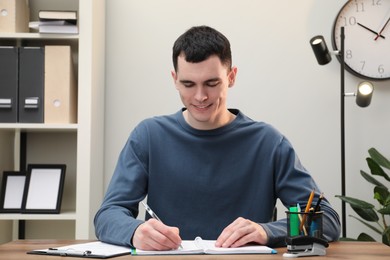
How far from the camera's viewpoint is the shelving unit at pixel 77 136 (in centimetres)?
306

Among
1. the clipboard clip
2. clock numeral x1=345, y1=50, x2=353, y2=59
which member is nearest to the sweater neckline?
the clipboard clip

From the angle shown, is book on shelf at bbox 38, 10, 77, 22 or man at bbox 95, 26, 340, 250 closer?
man at bbox 95, 26, 340, 250

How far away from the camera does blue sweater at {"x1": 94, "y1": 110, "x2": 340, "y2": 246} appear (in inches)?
80.3

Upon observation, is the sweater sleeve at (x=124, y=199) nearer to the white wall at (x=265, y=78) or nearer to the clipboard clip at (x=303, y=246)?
the clipboard clip at (x=303, y=246)

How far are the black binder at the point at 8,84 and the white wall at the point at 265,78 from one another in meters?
0.52

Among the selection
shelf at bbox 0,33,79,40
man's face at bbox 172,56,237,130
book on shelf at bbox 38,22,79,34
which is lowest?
man's face at bbox 172,56,237,130

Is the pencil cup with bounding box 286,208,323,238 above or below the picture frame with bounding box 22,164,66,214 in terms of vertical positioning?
above

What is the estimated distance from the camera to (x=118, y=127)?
343 cm

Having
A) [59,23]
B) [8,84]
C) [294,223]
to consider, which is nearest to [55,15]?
[59,23]

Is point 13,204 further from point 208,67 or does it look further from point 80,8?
A: point 208,67

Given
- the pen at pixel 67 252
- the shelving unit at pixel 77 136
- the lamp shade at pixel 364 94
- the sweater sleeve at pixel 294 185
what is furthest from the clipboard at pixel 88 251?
the lamp shade at pixel 364 94

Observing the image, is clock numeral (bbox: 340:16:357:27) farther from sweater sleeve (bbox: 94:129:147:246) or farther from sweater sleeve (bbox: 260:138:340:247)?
sweater sleeve (bbox: 94:129:147:246)

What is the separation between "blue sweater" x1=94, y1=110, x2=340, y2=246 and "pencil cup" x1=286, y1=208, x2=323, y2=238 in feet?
1.21

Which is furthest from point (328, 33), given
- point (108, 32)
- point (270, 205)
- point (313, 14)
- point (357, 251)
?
point (357, 251)
